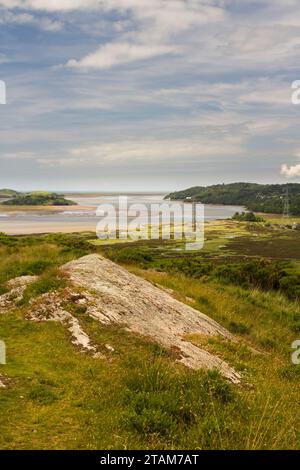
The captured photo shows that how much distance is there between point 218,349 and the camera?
12.2 meters

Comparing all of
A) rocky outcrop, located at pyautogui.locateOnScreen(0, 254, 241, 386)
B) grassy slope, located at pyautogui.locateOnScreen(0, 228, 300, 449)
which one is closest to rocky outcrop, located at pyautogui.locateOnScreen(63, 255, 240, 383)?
rocky outcrop, located at pyautogui.locateOnScreen(0, 254, 241, 386)

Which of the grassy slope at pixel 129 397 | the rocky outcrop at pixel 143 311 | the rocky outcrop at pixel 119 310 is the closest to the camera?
the grassy slope at pixel 129 397

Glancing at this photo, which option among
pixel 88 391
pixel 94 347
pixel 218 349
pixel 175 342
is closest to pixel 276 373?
pixel 218 349

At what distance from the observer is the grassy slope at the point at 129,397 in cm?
616

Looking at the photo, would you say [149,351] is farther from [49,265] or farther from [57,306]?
[49,265]

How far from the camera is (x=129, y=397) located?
7.30 meters

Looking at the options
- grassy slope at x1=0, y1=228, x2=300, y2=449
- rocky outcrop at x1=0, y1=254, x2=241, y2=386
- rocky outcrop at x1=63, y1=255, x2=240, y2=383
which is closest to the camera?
grassy slope at x1=0, y1=228, x2=300, y2=449

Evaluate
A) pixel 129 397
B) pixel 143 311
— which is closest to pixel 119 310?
pixel 143 311

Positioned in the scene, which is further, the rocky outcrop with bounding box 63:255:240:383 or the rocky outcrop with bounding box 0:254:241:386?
the rocky outcrop with bounding box 63:255:240:383

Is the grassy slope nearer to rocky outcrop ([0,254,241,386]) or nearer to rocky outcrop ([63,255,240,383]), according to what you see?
rocky outcrop ([0,254,241,386])

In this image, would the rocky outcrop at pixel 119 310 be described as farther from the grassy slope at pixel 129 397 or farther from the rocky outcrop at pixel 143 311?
the grassy slope at pixel 129 397

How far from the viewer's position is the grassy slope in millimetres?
6156

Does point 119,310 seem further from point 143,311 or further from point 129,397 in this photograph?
point 129,397

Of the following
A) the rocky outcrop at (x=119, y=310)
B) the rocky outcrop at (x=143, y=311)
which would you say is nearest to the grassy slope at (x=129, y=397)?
the rocky outcrop at (x=119, y=310)
